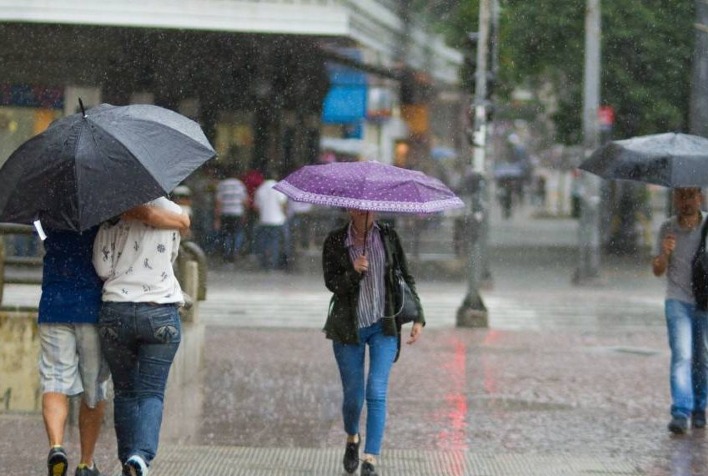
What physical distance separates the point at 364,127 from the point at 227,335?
71.7 ft

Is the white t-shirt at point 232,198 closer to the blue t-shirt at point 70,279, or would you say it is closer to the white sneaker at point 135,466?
the blue t-shirt at point 70,279

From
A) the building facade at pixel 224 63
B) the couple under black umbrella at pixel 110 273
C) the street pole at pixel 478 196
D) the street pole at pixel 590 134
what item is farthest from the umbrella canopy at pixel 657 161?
the building facade at pixel 224 63

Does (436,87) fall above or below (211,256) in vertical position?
above

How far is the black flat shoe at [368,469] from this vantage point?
7367 millimetres

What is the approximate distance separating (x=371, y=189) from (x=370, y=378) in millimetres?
1054

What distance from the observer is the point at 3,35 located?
87.5 ft

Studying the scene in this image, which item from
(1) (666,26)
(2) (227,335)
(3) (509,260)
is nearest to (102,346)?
(2) (227,335)

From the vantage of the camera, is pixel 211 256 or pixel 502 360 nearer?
pixel 502 360

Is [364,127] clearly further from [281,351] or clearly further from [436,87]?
[281,351]

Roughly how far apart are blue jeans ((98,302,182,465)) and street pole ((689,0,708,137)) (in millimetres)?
6173

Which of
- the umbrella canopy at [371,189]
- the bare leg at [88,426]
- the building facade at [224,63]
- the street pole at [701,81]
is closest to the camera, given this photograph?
the bare leg at [88,426]

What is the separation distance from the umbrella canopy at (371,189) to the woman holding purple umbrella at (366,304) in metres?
0.24

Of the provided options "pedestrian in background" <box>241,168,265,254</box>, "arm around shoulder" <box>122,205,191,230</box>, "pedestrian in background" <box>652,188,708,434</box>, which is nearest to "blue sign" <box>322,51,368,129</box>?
"pedestrian in background" <box>241,168,265,254</box>

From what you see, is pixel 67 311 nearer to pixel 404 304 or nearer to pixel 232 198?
pixel 404 304
